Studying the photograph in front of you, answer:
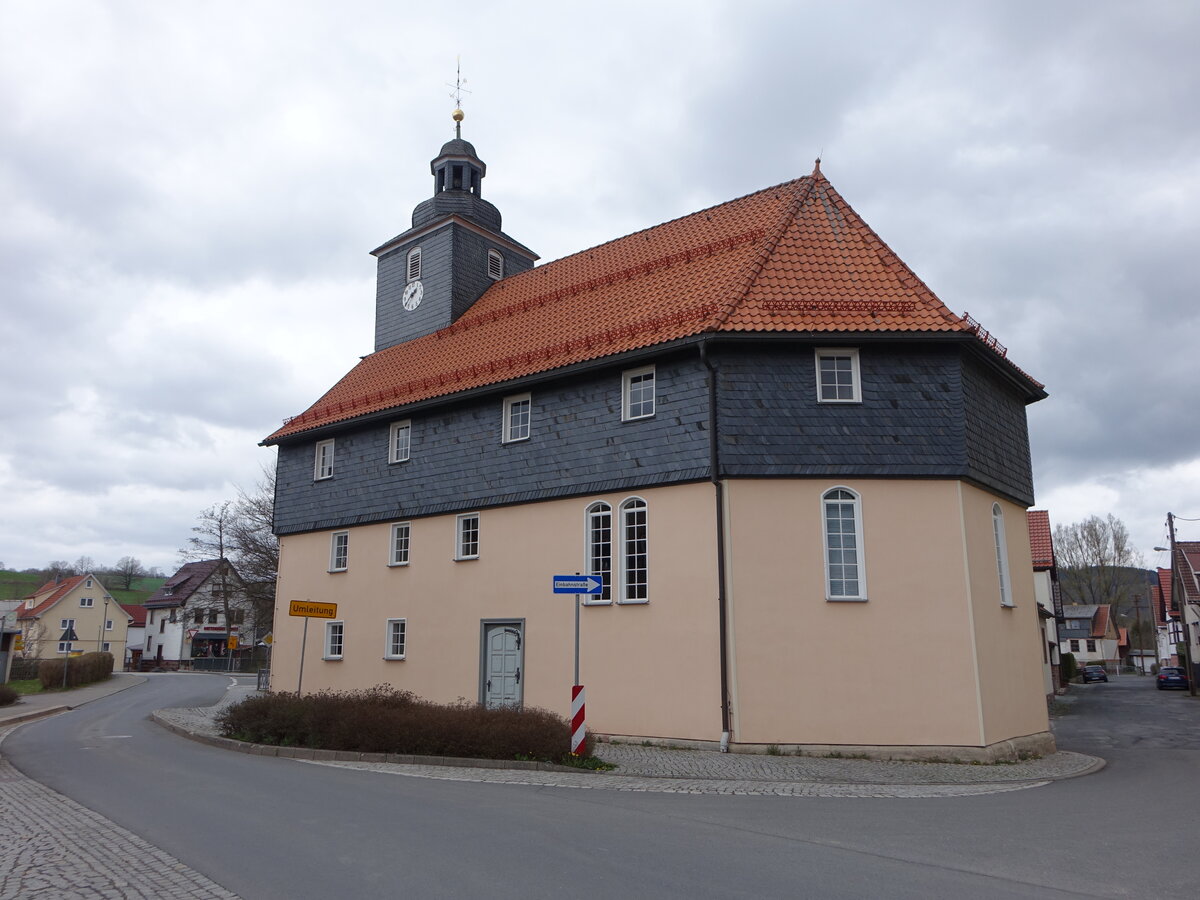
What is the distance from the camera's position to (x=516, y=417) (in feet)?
67.1

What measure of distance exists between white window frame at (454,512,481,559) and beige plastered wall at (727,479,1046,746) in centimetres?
701

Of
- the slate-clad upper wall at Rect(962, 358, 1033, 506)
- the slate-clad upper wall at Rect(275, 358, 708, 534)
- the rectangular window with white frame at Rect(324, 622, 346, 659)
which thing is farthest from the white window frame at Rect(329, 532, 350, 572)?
the slate-clad upper wall at Rect(962, 358, 1033, 506)

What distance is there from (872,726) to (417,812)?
834 centimetres

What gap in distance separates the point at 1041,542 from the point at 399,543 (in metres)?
31.1

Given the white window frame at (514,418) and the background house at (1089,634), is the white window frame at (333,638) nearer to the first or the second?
the white window frame at (514,418)

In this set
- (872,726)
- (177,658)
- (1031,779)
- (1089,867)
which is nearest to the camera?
(1089,867)

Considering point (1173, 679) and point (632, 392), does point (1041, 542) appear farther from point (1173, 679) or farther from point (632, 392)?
point (632, 392)

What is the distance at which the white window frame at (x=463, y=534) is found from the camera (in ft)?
68.0

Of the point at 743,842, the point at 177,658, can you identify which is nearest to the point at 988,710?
the point at 743,842

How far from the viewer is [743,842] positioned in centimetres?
805

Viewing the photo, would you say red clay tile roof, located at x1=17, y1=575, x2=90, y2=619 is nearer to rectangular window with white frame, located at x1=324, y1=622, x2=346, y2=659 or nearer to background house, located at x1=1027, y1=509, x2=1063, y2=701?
rectangular window with white frame, located at x1=324, y1=622, x2=346, y2=659

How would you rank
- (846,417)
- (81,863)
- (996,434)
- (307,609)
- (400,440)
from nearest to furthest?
(81,863), (846,417), (996,434), (307,609), (400,440)

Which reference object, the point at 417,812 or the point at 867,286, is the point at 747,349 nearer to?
the point at 867,286

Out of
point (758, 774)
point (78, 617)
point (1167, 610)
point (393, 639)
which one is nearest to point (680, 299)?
point (758, 774)
